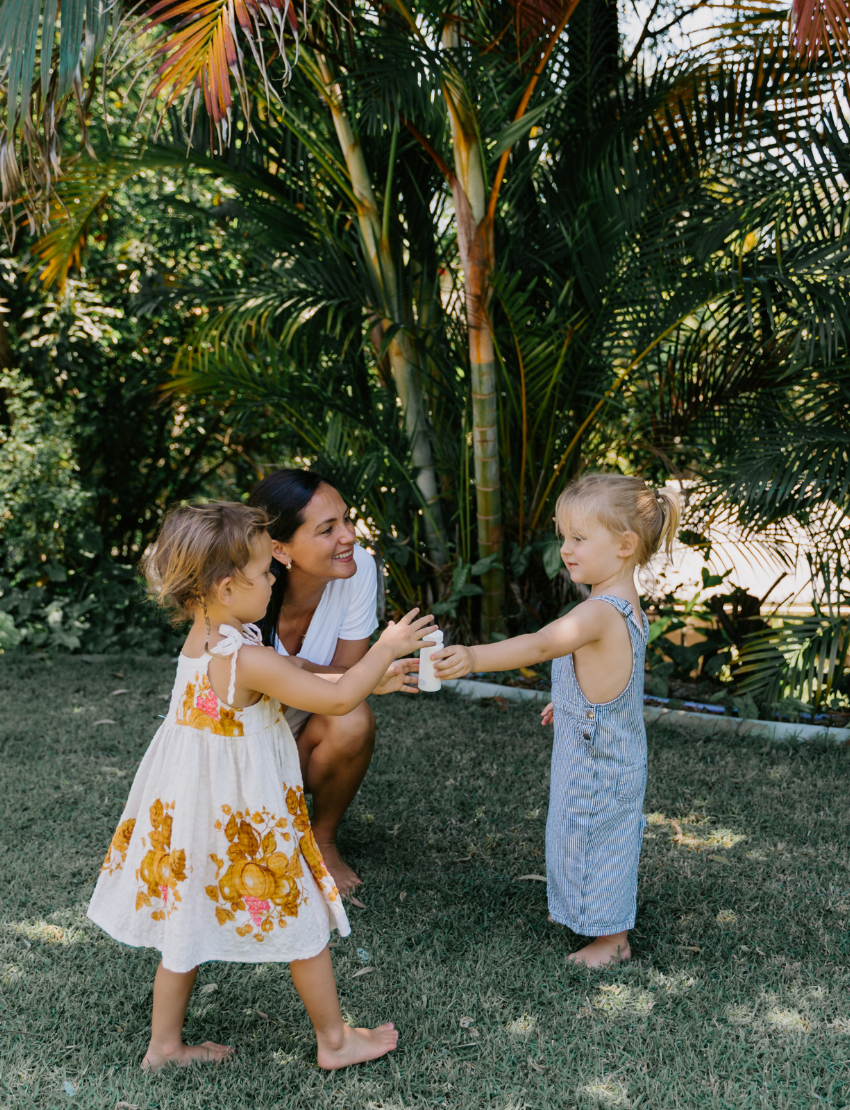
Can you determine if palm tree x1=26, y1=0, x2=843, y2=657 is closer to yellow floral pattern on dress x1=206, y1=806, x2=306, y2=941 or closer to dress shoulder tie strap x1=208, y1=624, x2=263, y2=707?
dress shoulder tie strap x1=208, y1=624, x2=263, y2=707

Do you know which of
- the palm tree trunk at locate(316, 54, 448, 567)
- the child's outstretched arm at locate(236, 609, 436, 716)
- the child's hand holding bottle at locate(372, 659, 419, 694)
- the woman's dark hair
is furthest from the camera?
the palm tree trunk at locate(316, 54, 448, 567)

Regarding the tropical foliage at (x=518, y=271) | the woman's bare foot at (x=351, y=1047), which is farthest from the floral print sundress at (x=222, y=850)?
the tropical foliage at (x=518, y=271)

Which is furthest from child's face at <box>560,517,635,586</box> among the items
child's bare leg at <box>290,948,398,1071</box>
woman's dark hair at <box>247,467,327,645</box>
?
child's bare leg at <box>290,948,398,1071</box>

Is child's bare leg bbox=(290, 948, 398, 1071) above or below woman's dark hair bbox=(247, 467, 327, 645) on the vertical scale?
below

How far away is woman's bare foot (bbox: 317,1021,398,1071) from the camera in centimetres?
199

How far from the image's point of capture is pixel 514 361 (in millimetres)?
4484

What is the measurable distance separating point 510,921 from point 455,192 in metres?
2.89

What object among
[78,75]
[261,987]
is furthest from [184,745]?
[78,75]

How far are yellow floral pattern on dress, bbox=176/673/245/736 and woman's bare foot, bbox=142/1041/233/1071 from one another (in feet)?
2.21

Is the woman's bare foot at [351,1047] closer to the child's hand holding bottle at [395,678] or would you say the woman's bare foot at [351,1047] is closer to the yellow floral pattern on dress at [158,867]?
the yellow floral pattern on dress at [158,867]

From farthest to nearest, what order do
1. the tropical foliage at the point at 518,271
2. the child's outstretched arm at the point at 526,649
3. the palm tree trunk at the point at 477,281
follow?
the palm tree trunk at the point at 477,281
the tropical foliage at the point at 518,271
the child's outstretched arm at the point at 526,649

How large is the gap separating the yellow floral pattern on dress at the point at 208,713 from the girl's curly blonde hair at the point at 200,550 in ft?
0.57

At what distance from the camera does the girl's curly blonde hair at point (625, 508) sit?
2.33m

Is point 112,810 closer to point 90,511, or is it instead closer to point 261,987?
point 261,987
